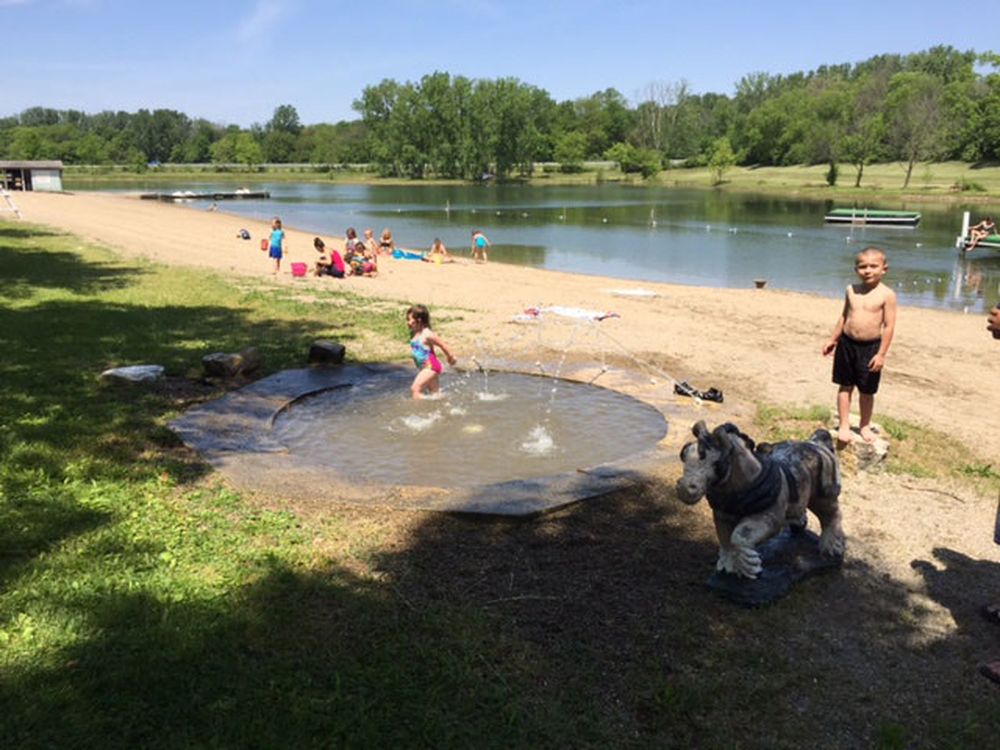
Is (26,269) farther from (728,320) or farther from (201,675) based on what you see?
(201,675)

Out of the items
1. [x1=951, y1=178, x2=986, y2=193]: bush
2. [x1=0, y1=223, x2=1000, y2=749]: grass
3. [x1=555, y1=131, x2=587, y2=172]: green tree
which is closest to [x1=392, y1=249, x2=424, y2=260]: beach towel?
[x1=0, y1=223, x2=1000, y2=749]: grass

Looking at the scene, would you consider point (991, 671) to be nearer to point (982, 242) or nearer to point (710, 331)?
point (710, 331)

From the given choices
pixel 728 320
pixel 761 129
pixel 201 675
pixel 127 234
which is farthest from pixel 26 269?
pixel 761 129

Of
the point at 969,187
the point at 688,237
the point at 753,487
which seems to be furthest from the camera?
the point at 969,187

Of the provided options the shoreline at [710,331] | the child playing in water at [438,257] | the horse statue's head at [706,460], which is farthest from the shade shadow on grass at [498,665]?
the child playing in water at [438,257]

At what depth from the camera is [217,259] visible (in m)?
22.5

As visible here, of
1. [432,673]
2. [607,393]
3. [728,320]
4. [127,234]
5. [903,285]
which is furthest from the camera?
[127,234]

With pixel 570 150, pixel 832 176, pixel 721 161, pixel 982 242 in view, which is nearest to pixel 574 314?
pixel 982 242

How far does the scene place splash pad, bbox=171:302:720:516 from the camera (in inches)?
236

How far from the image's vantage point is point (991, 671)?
3.88 metres

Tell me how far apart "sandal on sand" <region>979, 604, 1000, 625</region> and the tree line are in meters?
88.2

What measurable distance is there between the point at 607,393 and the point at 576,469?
247 cm

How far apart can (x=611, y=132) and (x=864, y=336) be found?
503 ft

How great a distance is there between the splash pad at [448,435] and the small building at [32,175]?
6060 centimetres
